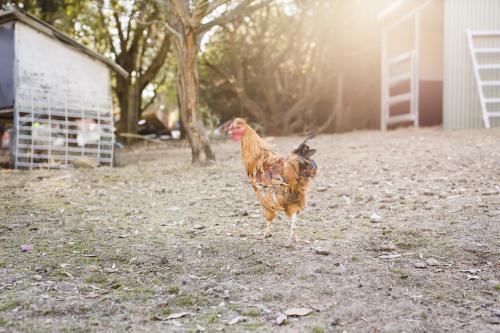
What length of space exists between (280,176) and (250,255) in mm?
760

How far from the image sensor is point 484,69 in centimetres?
1274

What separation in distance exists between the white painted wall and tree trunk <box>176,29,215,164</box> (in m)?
3.39

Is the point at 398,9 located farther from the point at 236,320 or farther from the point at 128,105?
the point at 236,320

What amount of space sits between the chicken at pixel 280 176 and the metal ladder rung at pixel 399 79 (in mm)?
11472

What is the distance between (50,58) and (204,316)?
9.96 metres

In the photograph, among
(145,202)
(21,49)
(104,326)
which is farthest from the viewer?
(21,49)

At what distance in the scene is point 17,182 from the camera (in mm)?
8562

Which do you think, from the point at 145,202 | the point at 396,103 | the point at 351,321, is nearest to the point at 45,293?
the point at 351,321

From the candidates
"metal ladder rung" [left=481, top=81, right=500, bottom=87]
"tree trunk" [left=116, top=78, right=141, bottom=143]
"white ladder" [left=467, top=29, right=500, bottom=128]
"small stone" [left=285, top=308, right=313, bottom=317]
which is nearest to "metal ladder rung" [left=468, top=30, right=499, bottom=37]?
"white ladder" [left=467, top=29, right=500, bottom=128]

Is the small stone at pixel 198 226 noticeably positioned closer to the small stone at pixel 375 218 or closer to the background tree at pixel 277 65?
the small stone at pixel 375 218

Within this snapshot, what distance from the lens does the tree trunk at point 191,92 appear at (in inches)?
376

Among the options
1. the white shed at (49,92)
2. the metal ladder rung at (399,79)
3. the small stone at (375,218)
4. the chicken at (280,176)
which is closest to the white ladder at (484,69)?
the metal ladder rung at (399,79)

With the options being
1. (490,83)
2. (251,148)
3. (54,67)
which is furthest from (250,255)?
(490,83)

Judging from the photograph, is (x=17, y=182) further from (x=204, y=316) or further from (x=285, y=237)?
(x=204, y=316)
